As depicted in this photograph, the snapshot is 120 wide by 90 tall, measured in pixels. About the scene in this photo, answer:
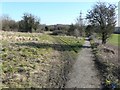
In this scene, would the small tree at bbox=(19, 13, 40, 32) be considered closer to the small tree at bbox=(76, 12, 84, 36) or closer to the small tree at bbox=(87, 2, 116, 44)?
the small tree at bbox=(76, 12, 84, 36)

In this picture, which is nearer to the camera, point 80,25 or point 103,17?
point 103,17

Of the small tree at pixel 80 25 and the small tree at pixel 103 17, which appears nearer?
the small tree at pixel 103 17

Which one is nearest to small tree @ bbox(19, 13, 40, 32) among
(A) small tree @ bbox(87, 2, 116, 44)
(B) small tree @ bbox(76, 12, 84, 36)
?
(B) small tree @ bbox(76, 12, 84, 36)

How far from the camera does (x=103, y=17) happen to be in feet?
124

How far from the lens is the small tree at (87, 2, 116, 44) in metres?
37.9

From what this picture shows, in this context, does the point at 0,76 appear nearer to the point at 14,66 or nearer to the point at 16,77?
the point at 16,77

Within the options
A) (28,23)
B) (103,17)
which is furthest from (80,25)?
(103,17)

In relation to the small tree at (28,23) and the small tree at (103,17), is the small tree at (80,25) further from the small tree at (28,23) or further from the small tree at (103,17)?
the small tree at (103,17)

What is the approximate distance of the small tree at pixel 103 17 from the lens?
37.9 m

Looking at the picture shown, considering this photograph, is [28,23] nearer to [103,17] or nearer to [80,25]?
[80,25]

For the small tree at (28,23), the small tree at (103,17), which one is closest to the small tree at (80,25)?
the small tree at (28,23)

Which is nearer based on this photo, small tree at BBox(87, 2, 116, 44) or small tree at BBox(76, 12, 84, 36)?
small tree at BBox(87, 2, 116, 44)

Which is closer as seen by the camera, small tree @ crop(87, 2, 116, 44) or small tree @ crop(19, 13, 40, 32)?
small tree @ crop(87, 2, 116, 44)

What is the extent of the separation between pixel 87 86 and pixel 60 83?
1.18m
